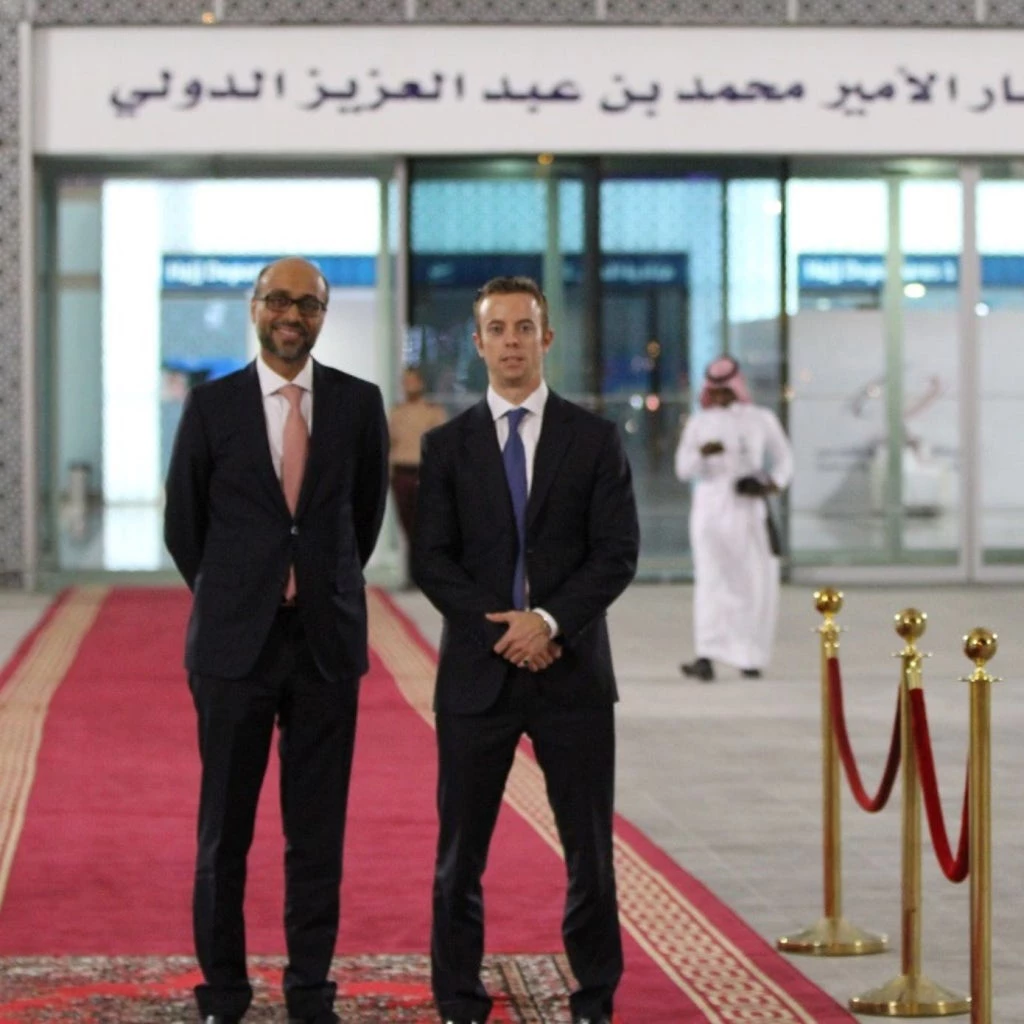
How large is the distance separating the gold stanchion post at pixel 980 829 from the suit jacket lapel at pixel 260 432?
1391mm

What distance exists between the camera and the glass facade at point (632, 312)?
1823 cm

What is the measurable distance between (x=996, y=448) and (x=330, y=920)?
48.0 ft

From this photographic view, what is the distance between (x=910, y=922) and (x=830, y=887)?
0.63 metres

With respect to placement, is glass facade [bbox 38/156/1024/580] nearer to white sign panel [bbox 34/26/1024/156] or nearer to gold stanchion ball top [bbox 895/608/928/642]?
white sign panel [bbox 34/26/1024/156]

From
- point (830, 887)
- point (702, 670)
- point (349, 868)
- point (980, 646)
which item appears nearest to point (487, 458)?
point (980, 646)

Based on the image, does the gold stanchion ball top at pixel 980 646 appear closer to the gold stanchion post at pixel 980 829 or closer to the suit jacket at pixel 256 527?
the gold stanchion post at pixel 980 829

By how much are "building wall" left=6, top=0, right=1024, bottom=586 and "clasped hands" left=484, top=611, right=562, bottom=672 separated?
525 inches

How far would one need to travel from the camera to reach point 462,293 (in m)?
18.2

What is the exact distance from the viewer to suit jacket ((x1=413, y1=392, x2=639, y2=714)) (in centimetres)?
484

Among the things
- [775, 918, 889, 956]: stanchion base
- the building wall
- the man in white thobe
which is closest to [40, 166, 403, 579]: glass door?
the building wall

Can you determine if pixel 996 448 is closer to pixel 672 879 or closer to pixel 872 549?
pixel 872 549

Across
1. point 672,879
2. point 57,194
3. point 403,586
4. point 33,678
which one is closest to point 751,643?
point 33,678

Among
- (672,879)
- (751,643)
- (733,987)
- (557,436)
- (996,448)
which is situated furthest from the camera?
(996,448)

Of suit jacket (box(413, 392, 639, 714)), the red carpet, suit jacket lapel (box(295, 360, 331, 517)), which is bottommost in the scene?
the red carpet
